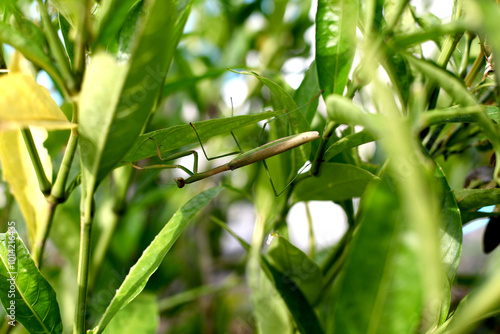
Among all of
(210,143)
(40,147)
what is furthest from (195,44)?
(40,147)

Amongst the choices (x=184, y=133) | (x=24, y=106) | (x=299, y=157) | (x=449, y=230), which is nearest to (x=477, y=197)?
(x=449, y=230)

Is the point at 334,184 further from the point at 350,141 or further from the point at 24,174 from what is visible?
the point at 24,174

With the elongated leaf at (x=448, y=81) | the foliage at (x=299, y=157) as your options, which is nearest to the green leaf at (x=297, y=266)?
the foliage at (x=299, y=157)

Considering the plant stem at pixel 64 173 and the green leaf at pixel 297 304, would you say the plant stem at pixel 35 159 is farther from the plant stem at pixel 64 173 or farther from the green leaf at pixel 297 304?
the green leaf at pixel 297 304

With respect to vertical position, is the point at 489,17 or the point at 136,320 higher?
the point at 489,17

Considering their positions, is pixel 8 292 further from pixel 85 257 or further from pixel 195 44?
pixel 195 44

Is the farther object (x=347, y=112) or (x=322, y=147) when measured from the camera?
(x=322, y=147)

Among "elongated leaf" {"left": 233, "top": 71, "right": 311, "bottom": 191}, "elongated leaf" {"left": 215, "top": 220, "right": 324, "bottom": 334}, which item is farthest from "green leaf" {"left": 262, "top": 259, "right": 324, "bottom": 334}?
"elongated leaf" {"left": 233, "top": 71, "right": 311, "bottom": 191}
